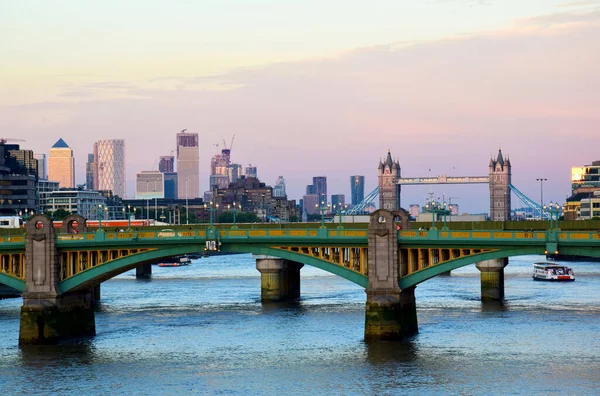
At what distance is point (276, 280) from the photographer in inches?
4855

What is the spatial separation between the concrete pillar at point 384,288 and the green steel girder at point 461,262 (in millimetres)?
886

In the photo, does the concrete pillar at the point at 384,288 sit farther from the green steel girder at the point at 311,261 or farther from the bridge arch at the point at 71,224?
the bridge arch at the point at 71,224

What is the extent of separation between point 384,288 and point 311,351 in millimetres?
6916

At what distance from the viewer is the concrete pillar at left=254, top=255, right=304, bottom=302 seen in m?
122

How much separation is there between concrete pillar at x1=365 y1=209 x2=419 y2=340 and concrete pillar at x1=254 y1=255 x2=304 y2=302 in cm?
3907

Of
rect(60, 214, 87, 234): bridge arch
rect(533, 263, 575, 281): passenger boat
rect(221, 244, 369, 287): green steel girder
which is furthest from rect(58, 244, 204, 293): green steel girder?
rect(533, 263, 575, 281): passenger boat

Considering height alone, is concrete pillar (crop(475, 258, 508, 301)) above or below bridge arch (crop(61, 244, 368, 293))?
below

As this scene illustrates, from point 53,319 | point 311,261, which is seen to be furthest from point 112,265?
point 311,261

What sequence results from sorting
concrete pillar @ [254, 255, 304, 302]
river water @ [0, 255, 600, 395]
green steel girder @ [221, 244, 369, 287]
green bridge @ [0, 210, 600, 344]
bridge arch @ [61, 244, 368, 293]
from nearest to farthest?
river water @ [0, 255, 600, 395], green bridge @ [0, 210, 600, 344], green steel girder @ [221, 244, 369, 287], bridge arch @ [61, 244, 368, 293], concrete pillar @ [254, 255, 304, 302]

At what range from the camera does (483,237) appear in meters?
81.2

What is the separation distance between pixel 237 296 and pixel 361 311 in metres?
26.9

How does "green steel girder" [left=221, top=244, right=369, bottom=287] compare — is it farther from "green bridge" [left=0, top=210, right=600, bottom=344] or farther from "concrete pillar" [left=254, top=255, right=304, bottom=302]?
"concrete pillar" [left=254, top=255, right=304, bottom=302]

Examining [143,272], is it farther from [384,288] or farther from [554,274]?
[384,288]

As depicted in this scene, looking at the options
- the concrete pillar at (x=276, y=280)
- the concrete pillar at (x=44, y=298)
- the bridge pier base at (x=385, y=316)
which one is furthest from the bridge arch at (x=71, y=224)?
the bridge pier base at (x=385, y=316)
